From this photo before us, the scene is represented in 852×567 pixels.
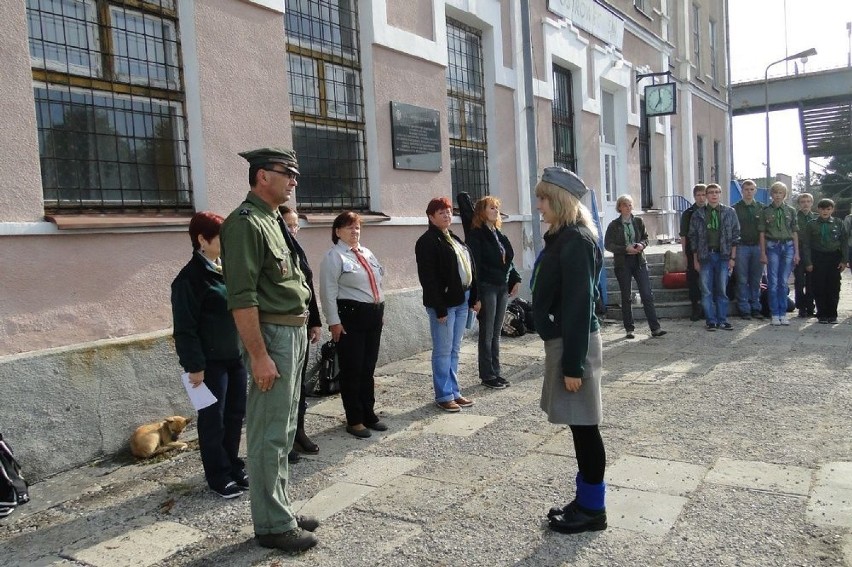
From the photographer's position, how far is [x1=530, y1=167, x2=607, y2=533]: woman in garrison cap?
324 cm

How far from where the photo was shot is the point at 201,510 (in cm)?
393

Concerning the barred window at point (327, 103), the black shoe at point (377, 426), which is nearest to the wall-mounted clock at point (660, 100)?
the barred window at point (327, 103)

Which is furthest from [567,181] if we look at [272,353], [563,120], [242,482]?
[563,120]

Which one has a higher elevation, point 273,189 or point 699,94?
point 699,94

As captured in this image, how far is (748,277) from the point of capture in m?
9.99

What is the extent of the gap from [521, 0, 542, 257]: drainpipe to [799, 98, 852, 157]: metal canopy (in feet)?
83.3

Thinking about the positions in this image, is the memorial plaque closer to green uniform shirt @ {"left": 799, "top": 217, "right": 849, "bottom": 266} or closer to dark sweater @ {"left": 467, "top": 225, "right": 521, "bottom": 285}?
dark sweater @ {"left": 467, "top": 225, "right": 521, "bottom": 285}

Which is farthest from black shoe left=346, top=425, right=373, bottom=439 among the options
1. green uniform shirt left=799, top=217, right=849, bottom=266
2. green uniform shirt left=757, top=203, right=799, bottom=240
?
green uniform shirt left=799, top=217, right=849, bottom=266

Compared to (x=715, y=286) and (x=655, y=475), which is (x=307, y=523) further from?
(x=715, y=286)

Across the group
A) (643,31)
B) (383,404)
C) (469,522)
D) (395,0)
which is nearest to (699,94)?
(643,31)

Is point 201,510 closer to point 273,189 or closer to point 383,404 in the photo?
point 273,189

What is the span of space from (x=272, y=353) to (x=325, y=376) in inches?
128

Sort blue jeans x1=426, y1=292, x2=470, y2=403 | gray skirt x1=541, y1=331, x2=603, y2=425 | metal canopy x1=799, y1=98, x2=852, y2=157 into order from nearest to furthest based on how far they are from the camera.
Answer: gray skirt x1=541, y1=331, x2=603, y2=425, blue jeans x1=426, y1=292, x2=470, y2=403, metal canopy x1=799, y1=98, x2=852, y2=157

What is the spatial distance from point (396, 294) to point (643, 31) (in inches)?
433
